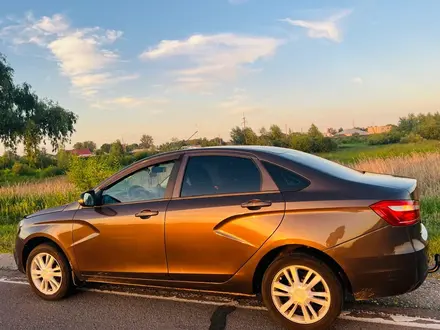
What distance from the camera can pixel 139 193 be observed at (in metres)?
4.50

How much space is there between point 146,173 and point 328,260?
207 cm

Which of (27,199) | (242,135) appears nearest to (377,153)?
(242,135)

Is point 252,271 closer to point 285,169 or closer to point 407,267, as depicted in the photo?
point 285,169

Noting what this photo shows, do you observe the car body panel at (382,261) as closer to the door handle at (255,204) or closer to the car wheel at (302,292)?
the car wheel at (302,292)

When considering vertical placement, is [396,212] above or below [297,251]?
above

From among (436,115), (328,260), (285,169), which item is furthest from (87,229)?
(436,115)

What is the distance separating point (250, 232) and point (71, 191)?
1141 cm

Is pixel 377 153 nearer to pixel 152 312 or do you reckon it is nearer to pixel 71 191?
pixel 71 191

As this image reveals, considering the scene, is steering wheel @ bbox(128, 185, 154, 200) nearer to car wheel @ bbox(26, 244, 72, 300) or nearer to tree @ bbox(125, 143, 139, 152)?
car wheel @ bbox(26, 244, 72, 300)

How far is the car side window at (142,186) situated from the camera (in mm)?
4395

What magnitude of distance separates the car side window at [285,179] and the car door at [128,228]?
1.03 meters

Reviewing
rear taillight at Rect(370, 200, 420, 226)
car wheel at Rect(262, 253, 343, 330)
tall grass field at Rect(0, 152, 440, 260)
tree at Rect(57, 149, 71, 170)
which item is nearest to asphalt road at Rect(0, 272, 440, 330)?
car wheel at Rect(262, 253, 343, 330)

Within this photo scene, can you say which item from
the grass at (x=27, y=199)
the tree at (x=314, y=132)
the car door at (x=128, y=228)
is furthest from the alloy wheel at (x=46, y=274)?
the tree at (x=314, y=132)

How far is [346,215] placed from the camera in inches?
137
